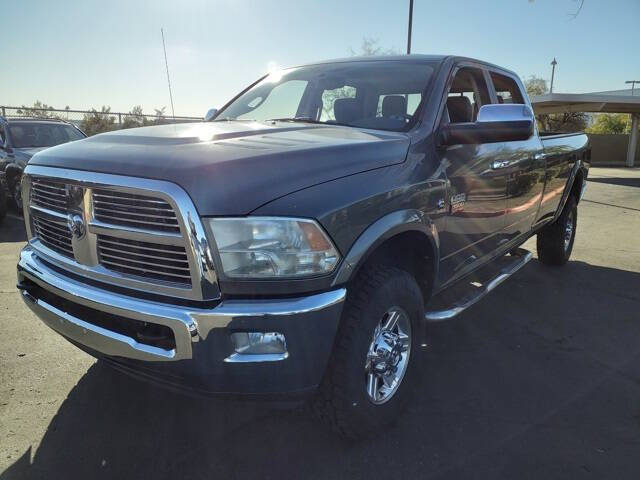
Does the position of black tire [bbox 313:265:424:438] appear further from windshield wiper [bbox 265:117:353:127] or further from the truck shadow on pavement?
windshield wiper [bbox 265:117:353:127]

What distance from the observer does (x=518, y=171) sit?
3.80 m

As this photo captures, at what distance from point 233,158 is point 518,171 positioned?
2.61 metres

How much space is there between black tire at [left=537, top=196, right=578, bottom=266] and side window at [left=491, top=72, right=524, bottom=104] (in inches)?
62.6

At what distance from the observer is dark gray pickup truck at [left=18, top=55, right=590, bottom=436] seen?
73.0 inches

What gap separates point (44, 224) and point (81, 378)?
1.06m

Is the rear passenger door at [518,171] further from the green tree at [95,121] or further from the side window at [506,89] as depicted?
the green tree at [95,121]

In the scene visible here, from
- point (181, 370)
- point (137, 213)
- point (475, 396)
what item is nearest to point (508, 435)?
point (475, 396)

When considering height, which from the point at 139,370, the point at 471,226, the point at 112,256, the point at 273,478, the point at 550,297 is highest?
the point at 112,256

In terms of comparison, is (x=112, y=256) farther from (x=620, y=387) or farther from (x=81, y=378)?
(x=620, y=387)

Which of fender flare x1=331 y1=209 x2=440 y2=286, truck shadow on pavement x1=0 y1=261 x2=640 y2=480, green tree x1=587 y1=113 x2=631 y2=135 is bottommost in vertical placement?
green tree x1=587 y1=113 x2=631 y2=135

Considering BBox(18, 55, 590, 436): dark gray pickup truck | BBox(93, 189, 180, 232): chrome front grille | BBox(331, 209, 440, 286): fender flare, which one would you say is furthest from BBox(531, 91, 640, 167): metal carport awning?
BBox(93, 189, 180, 232): chrome front grille

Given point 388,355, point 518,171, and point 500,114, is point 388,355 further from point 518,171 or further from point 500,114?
point 518,171

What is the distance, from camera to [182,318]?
1.84m

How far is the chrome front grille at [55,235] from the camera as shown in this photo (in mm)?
2326
